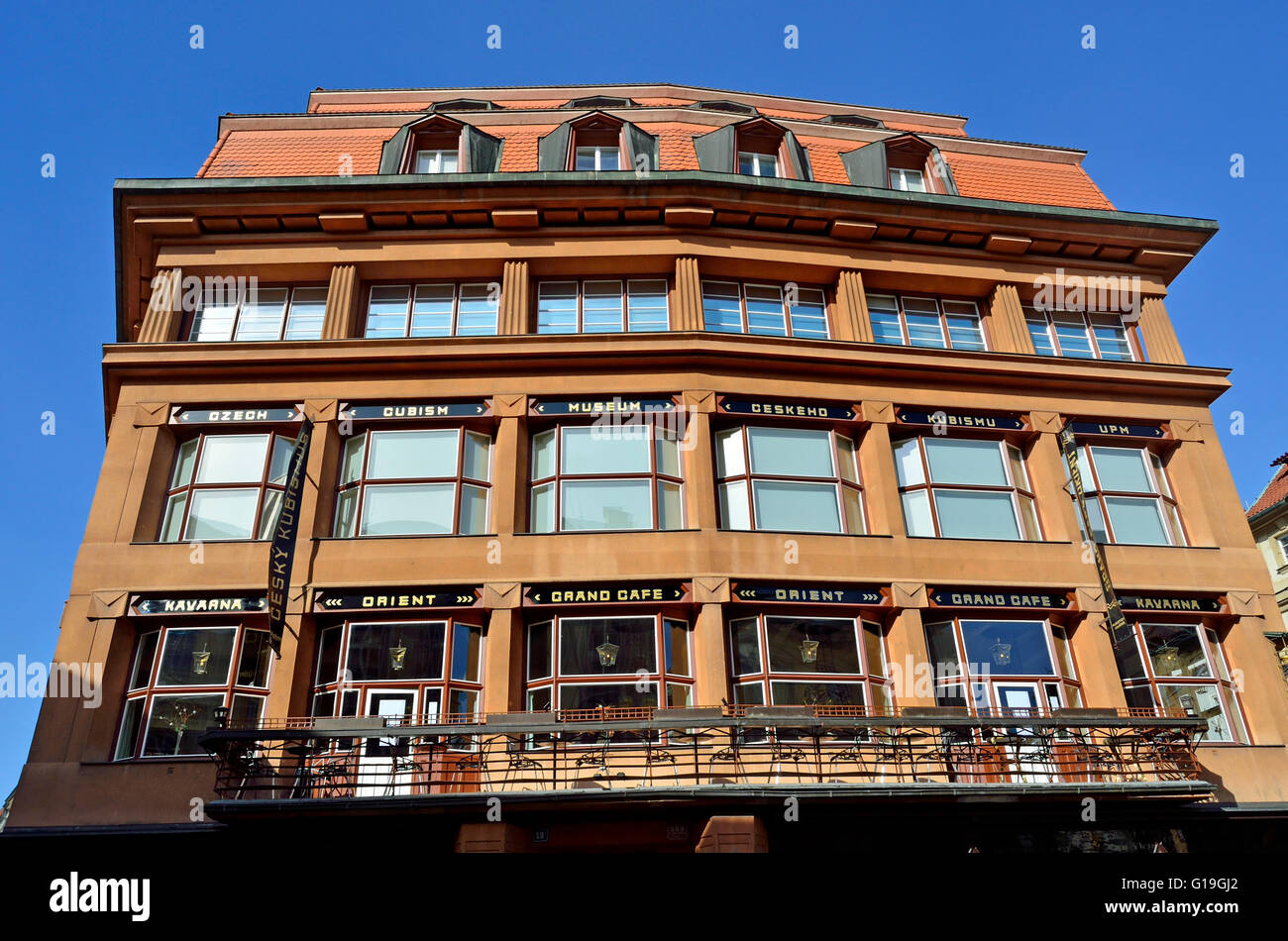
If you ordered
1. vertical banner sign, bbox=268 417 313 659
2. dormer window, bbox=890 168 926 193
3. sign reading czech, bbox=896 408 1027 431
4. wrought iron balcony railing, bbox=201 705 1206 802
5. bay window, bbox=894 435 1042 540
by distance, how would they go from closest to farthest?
wrought iron balcony railing, bbox=201 705 1206 802
vertical banner sign, bbox=268 417 313 659
bay window, bbox=894 435 1042 540
sign reading czech, bbox=896 408 1027 431
dormer window, bbox=890 168 926 193

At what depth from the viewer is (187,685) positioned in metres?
16.9

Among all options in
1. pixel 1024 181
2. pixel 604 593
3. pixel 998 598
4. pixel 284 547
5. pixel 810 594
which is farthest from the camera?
pixel 1024 181

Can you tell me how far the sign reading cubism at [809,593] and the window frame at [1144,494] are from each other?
4814 millimetres

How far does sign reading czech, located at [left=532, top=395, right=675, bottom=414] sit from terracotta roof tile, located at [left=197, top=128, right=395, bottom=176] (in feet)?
23.4

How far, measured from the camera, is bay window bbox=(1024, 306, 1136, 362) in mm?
22469

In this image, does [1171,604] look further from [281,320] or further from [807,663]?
[281,320]

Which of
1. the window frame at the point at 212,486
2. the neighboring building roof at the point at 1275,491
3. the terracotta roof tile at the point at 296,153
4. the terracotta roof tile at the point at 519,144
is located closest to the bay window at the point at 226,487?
the window frame at the point at 212,486

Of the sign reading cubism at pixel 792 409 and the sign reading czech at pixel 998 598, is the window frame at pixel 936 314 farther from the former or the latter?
the sign reading czech at pixel 998 598

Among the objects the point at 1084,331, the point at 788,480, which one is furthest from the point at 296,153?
the point at 1084,331

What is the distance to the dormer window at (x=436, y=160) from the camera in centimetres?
2283

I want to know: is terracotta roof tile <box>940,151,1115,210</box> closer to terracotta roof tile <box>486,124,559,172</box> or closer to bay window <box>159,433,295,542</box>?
terracotta roof tile <box>486,124,559,172</box>

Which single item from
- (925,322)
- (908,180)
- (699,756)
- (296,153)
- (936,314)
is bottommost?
(699,756)

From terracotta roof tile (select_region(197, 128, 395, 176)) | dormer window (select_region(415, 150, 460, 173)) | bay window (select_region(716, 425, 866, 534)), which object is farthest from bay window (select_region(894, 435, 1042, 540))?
terracotta roof tile (select_region(197, 128, 395, 176))

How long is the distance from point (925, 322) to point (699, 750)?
1159 cm
